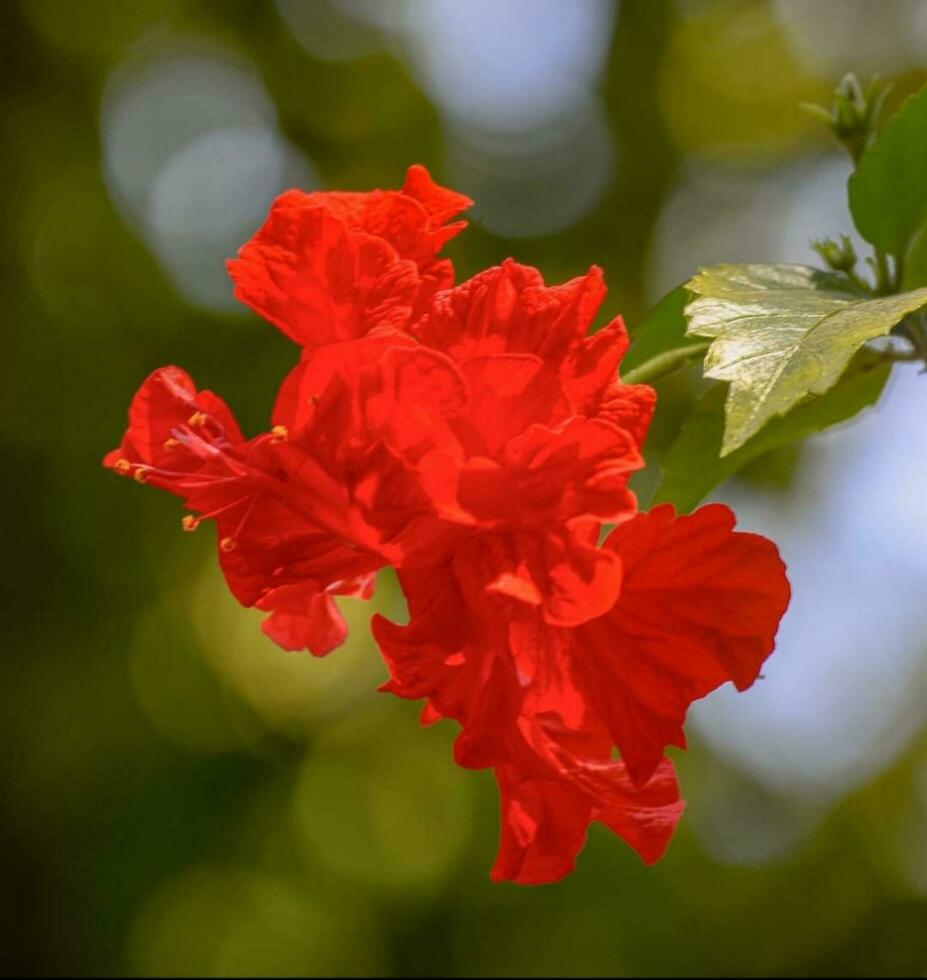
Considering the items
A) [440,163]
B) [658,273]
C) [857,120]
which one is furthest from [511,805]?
[440,163]

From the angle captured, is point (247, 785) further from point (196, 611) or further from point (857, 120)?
point (857, 120)

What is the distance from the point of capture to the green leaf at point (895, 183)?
102 centimetres

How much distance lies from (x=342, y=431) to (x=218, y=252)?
13.2 feet

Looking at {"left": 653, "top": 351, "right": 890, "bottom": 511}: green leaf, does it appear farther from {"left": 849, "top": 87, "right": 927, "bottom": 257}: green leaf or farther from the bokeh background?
the bokeh background

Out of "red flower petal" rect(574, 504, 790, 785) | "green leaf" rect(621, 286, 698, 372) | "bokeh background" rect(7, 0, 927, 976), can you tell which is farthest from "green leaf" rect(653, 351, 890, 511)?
"bokeh background" rect(7, 0, 927, 976)

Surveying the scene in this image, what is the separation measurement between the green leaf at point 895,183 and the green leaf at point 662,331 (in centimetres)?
17

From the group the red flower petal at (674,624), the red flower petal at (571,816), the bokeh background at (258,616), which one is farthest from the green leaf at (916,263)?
the bokeh background at (258,616)

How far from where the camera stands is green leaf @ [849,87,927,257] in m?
1.02

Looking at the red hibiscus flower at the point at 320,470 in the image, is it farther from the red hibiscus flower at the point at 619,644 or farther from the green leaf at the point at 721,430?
the green leaf at the point at 721,430

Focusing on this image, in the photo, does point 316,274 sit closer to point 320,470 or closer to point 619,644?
point 320,470

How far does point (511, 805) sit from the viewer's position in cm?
93

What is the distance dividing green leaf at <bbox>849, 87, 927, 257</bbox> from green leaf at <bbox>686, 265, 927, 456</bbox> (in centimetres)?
10

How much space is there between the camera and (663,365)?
3.19 feet

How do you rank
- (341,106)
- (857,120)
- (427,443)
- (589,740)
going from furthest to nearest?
(341,106), (857,120), (589,740), (427,443)
